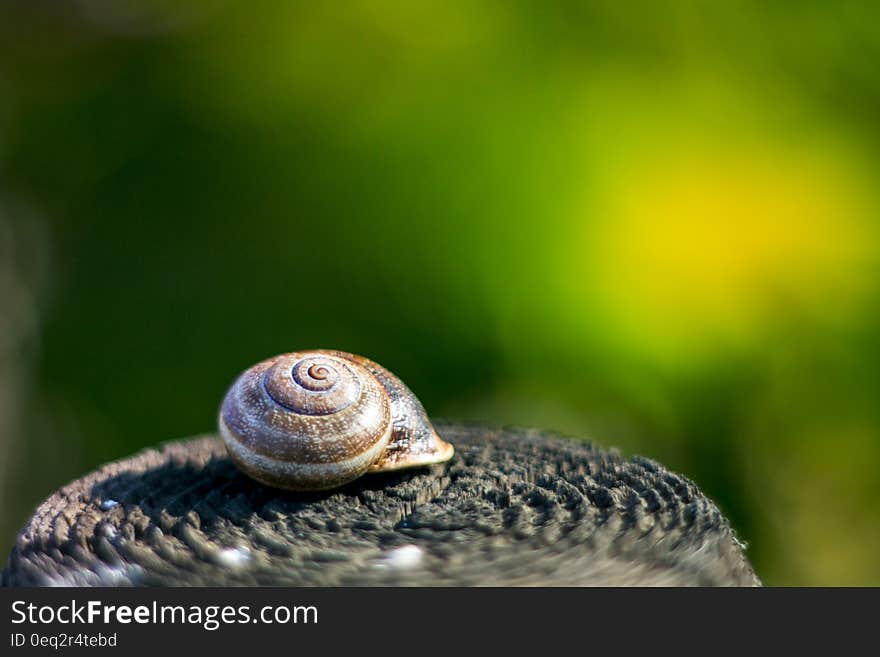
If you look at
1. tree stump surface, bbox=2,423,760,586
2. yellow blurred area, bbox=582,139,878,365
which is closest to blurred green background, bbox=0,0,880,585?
yellow blurred area, bbox=582,139,878,365

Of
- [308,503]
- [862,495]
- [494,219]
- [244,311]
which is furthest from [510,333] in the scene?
[308,503]

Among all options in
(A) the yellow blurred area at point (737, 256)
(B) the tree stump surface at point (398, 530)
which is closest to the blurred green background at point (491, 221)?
(A) the yellow blurred area at point (737, 256)

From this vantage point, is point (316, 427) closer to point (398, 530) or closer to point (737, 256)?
point (398, 530)

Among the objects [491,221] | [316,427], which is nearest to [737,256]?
[491,221]

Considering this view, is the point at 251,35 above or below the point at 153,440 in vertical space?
above

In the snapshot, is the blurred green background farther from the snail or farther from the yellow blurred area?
the snail

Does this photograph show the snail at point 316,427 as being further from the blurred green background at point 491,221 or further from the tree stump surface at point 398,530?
the blurred green background at point 491,221
